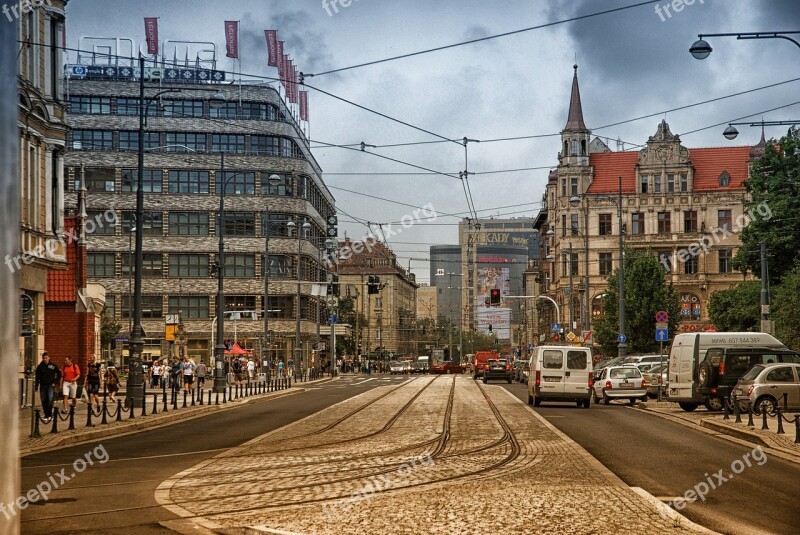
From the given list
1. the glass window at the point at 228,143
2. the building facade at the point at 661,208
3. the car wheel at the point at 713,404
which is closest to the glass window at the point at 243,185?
the glass window at the point at 228,143

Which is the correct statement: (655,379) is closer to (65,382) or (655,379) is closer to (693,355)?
(693,355)

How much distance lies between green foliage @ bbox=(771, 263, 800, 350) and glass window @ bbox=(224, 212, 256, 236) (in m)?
50.6

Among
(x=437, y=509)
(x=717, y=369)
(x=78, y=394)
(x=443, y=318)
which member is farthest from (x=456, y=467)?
(x=443, y=318)

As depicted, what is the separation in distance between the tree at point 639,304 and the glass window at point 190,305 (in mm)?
33928

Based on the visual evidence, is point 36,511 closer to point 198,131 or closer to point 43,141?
point 43,141

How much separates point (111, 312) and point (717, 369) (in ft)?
216

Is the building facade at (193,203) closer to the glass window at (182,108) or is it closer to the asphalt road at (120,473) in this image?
the glass window at (182,108)

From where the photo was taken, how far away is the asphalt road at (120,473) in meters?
10.3

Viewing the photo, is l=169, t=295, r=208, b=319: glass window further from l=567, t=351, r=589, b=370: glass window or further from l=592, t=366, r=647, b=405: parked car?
l=567, t=351, r=589, b=370: glass window

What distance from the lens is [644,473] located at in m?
14.4

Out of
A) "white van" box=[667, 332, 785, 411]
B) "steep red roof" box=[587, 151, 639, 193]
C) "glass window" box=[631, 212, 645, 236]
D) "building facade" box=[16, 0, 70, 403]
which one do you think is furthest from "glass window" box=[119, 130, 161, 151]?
"white van" box=[667, 332, 785, 411]

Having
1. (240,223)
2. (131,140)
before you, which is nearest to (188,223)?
(240,223)

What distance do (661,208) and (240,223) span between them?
1459 inches

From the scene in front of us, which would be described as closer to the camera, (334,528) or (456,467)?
(334,528)
